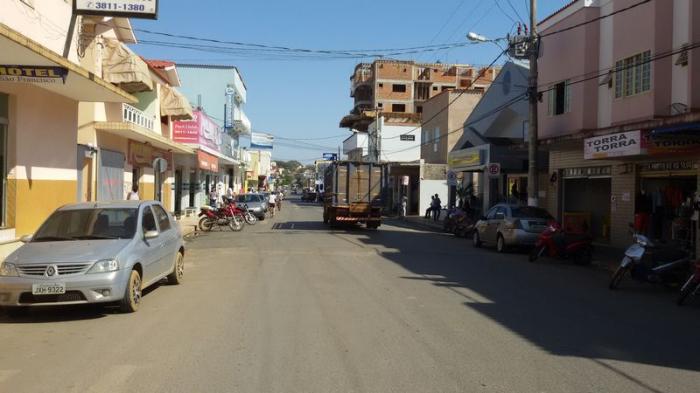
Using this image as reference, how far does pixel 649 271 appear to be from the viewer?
11.4 meters

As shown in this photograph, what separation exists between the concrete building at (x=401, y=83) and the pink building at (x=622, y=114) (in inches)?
2540

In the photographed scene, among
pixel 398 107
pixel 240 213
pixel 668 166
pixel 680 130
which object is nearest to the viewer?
pixel 680 130

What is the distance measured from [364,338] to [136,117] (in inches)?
715

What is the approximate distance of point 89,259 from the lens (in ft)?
27.1

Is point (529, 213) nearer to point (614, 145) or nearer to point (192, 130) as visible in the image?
point (614, 145)

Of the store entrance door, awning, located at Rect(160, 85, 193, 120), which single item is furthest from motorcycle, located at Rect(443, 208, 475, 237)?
awning, located at Rect(160, 85, 193, 120)

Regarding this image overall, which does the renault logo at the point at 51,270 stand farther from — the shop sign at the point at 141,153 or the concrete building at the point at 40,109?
the shop sign at the point at 141,153

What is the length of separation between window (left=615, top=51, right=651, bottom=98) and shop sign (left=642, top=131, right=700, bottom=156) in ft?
9.74

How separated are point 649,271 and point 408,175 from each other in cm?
3646

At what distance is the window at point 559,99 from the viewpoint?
75.0 ft

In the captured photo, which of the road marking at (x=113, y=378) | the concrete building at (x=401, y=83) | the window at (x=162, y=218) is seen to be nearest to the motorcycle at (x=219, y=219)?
the window at (x=162, y=218)

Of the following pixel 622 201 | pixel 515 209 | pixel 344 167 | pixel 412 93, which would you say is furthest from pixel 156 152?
pixel 412 93

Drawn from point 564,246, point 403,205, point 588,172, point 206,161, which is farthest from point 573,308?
point 403,205

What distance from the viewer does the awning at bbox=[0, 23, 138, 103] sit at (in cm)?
1003
